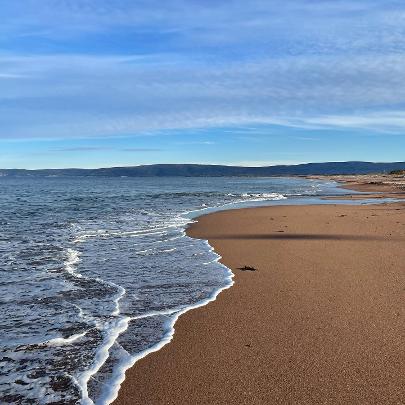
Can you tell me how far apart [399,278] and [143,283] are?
519 cm

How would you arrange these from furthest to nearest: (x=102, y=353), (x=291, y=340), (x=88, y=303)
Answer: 1. (x=88, y=303)
2. (x=291, y=340)
3. (x=102, y=353)

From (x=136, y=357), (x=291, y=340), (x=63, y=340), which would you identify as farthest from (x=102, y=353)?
(x=291, y=340)

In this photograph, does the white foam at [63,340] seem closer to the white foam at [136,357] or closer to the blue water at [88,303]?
the blue water at [88,303]

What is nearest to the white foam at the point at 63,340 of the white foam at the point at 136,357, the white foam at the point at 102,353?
the white foam at the point at 102,353

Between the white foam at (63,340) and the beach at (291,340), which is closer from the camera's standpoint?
the beach at (291,340)

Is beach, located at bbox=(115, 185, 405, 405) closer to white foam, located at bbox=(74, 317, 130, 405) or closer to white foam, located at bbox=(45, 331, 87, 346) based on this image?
white foam, located at bbox=(74, 317, 130, 405)

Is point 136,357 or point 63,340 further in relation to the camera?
point 63,340

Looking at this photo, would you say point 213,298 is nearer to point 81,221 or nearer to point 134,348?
point 134,348

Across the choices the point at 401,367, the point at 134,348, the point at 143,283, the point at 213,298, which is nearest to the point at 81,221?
the point at 143,283

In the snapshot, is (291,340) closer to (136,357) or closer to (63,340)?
(136,357)

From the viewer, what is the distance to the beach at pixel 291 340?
4.88 meters

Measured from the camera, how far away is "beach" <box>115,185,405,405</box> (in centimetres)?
488

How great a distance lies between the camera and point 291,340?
6.25 metres

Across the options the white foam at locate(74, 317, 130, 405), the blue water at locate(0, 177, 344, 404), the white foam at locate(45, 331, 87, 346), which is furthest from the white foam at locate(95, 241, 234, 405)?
the white foam at locate(45, 331, 87, 346)
